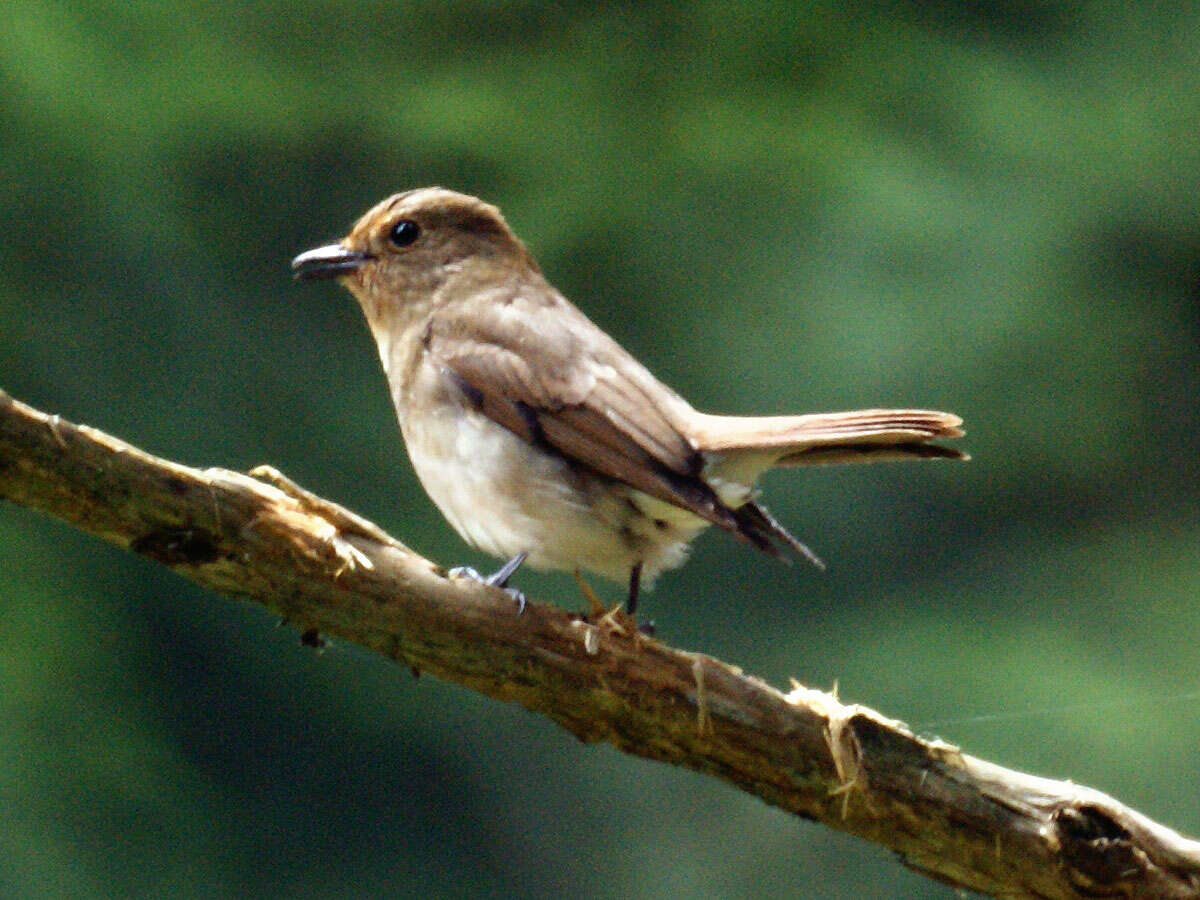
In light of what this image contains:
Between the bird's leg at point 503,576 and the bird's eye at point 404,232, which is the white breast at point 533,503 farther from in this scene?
the bird's eye at point 404,232

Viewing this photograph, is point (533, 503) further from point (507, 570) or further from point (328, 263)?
point (328, 263)

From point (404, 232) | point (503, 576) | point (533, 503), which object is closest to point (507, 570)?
point (503, 576)

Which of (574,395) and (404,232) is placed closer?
(574,395)

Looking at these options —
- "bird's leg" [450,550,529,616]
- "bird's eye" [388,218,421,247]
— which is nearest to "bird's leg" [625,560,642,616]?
"bird's leg" [450,550,529,616]

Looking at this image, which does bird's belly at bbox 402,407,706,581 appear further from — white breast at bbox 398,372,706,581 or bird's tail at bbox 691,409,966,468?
bird's tail at bbox 691,409,966,468

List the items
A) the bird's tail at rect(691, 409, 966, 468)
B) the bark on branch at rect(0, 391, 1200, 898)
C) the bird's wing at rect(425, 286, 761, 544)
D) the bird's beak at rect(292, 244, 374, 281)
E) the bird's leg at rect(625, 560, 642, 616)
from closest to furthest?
the bark on branch at rect(0, 391, 1200, 898) → the bird's tail at rect(691, 409, 966, 468) → the bird's wing at rect(425, 286, 761, 544) → the bird's leg at rect(625, 560, 642, 616) → the bird's beak at rect(292, 244, 374, 281)

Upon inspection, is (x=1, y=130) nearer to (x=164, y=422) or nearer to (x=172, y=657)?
(x=164, y=422)

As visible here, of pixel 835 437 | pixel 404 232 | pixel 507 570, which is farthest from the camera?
pixel 404 232
